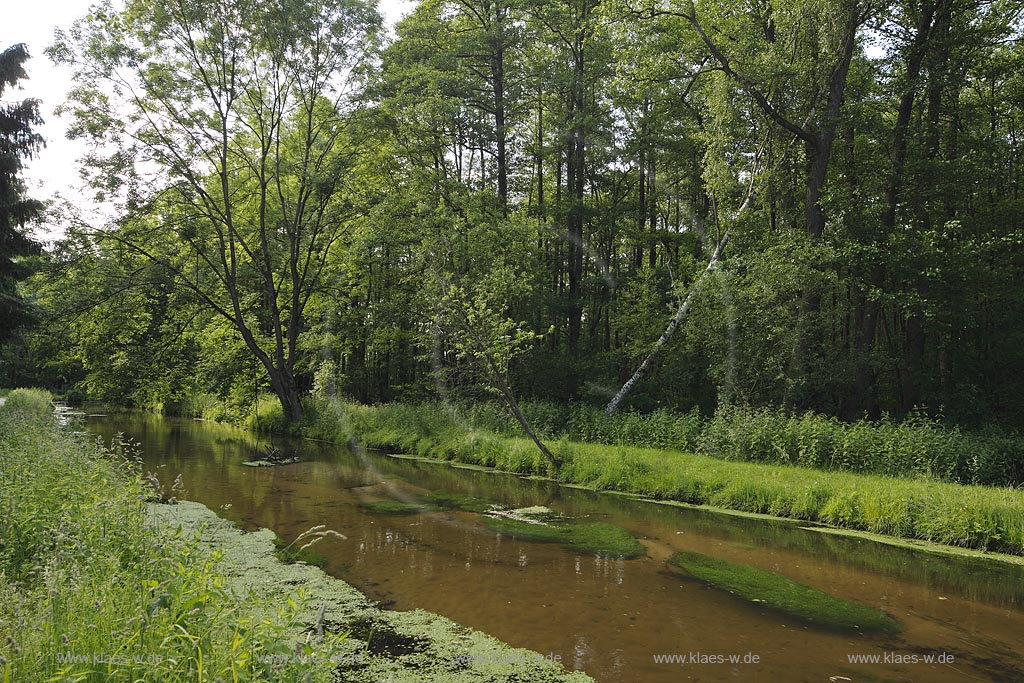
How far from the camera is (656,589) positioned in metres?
7.04

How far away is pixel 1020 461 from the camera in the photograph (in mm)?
11516

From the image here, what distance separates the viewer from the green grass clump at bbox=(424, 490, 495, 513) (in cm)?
1115

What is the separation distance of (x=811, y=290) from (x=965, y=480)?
526cm

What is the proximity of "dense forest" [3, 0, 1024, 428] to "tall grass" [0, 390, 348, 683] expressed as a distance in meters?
9.00

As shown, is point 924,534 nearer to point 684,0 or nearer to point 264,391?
point 684,0

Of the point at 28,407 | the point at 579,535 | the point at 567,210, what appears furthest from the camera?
the point at 567,210

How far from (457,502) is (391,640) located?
616 centimetres

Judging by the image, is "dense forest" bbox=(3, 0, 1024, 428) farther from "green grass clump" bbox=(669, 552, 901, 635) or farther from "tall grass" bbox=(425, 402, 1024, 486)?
"green grass clump" bbox=(669, 552, 901, 635)

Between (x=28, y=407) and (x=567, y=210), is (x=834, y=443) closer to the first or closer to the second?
(x=567, y=210)

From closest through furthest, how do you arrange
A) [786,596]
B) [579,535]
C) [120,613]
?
[120,613] → [786,596] → [579,535]

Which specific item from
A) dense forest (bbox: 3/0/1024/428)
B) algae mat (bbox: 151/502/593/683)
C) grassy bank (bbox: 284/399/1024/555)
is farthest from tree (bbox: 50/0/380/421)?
algae mat (bbox: 151/502/593/683)

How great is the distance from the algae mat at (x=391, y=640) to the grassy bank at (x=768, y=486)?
21.7 feet

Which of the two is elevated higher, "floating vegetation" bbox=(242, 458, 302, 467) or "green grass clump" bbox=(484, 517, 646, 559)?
"green grass clump" bbox=(484, 517, 646, 559)

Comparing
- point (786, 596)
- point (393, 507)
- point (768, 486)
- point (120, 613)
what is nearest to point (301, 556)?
point (393, 507)
